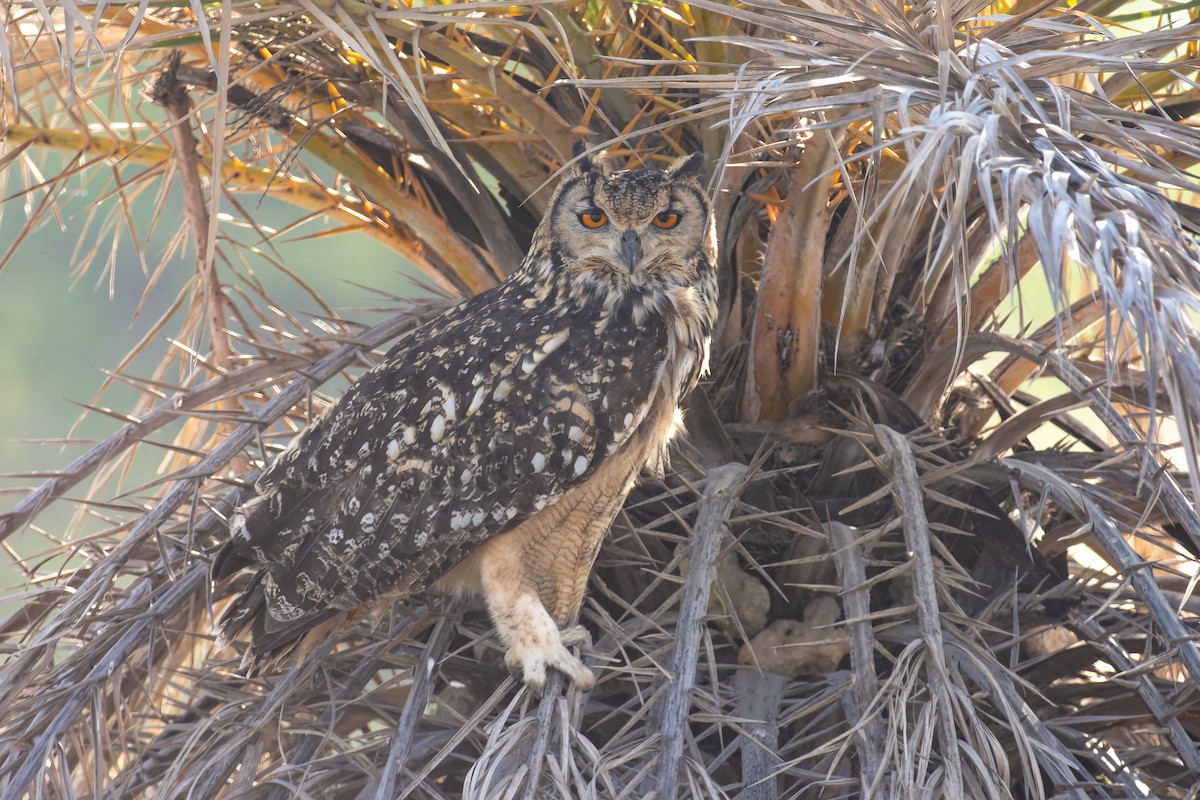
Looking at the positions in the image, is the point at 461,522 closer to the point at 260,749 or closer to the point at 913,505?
the point at 260,749

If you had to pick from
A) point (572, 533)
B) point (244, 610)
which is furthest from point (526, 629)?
point (244, 610)

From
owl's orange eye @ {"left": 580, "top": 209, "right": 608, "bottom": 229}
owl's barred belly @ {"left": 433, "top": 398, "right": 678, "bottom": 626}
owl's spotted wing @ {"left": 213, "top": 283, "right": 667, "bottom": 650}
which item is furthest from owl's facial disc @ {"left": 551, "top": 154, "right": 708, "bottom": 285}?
owl's barred belly @ {"left": 433, "top": 398, "right": 678, "bottom": 626}

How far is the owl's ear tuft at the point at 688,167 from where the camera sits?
2.44 metres

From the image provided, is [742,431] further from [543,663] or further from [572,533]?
[543,663]

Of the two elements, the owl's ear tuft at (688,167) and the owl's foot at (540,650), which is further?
the owl's ear tuft at (688,167)

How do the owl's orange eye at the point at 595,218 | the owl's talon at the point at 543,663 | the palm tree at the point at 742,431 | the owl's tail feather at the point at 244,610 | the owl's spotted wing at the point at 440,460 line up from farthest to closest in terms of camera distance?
the owl's orange eye at the point at 595,218
the owl's tail feather at the point at 244,610
the owl's spotted wing at the point at 440,460
the owl's talon at the point at 543,663
the palm tree at the point at 742,431

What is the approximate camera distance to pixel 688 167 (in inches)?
96.5

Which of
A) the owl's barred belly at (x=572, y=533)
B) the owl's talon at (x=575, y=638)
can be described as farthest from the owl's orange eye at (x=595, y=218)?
the owl's talon at (x=575, y=638)

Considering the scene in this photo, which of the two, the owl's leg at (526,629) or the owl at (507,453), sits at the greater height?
the owl at (507,453)

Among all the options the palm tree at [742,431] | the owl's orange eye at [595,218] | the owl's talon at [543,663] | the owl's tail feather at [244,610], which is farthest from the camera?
the owl's orange eye at [595,218]

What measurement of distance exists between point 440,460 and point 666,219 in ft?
2.39

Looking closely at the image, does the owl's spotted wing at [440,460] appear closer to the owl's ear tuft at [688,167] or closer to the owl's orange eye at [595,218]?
the owl's orange eye at [595,218]

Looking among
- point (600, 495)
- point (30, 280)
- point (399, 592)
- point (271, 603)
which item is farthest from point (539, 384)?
point (30, 280)

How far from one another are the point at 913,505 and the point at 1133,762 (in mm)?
667
